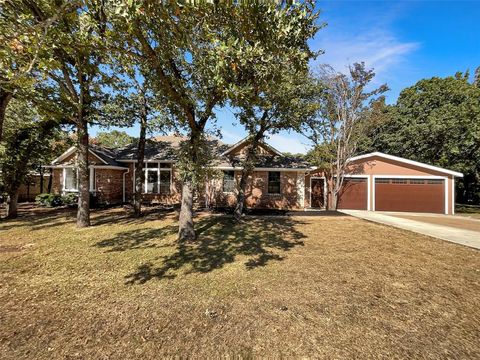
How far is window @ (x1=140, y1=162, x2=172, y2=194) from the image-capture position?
19.7 m

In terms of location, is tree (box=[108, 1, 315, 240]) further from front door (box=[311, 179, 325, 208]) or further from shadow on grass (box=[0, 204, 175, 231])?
front door (box=[311, 179, 325, 208])

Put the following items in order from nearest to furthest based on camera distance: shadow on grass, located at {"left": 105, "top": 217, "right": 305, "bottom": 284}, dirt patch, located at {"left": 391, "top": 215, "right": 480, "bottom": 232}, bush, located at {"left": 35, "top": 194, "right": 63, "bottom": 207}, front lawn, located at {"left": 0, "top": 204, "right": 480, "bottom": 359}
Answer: front lawn, located at {"left": 0, "top": 204, "right": 480, "bottom": 359} < shadow on grass, located at {"left": 105, "top": 217, "right": 305, "bottom": 284} < dirt patch, located at {"left": 391, "top": 215, "right": 480, "bottom": 232} < bush, located at {"left": 35, "top": 194, "right": 63, "bottom": 207}

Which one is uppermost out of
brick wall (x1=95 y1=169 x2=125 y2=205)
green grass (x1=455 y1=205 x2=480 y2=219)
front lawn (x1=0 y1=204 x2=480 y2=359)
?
brick wall (x1=95 y1=169 x2=125 y2=205)

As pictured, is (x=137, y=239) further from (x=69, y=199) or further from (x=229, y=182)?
(x=69, y=199)

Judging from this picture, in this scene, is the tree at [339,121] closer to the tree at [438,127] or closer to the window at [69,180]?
the tree at [438,127]

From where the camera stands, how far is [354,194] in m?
20.2

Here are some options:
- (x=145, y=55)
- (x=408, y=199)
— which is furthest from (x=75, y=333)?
(x=408, y=199)

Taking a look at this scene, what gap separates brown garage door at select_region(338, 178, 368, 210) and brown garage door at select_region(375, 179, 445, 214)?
3.25 feet

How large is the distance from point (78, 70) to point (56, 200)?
12936 millimetres

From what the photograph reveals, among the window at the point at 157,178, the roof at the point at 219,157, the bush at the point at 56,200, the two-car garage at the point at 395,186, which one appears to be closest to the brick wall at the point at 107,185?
the roof at the point at 219,157

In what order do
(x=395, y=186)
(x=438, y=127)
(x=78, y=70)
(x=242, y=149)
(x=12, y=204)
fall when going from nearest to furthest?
(x=78, y=70) < (x=12, y=204) < (x=395, y=186) < (x=242, y=149) < (x=438, y=127)

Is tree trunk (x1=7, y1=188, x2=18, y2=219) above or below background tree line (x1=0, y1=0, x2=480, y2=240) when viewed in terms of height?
below

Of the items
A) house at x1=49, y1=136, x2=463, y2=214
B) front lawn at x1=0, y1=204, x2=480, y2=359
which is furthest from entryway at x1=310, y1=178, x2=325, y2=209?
front lawn at x1=0, y1=204, x2=480, y2=359

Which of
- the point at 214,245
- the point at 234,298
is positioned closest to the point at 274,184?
the point at 214,245
